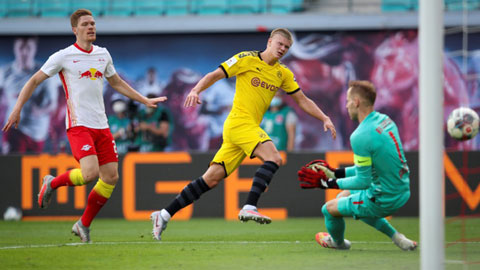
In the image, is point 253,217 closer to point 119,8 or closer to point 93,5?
point 119,8

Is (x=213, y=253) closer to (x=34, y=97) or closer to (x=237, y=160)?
(x=237, y=160)

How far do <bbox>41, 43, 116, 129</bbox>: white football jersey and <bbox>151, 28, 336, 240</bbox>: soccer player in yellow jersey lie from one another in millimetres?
1075

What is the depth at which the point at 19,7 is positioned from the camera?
20906 millimetres

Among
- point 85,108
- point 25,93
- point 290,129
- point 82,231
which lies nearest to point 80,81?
point 85,108

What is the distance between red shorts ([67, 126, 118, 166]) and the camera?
23.4ft

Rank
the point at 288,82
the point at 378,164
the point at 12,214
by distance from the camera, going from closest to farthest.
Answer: the point at 378,164
the point at 288,82
the point at 12,214

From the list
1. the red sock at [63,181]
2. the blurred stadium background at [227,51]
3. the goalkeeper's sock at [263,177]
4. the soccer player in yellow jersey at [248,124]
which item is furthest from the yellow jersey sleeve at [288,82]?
the blurred stadium background at [227,51]

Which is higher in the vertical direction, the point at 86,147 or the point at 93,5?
the point at 93,5

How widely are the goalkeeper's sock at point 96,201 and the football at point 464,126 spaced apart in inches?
163

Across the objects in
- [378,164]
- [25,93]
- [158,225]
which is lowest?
[158,225]

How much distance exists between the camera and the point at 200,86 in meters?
7.07

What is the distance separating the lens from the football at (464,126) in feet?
28.3

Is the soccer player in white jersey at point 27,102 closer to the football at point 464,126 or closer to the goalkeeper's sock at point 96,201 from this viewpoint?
the goalkeeper's sock at point 96,201

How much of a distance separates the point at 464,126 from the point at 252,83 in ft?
9.28
